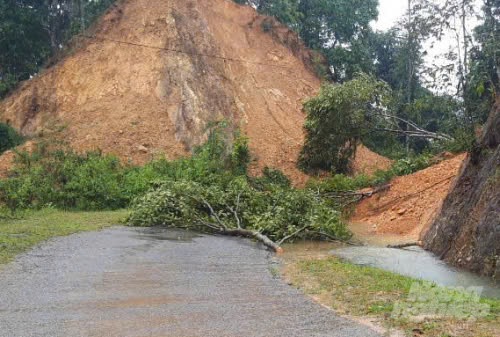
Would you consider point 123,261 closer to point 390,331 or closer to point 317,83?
point 390,331

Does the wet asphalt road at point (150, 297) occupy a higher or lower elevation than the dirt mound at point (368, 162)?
lower

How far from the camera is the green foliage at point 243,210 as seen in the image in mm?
12062

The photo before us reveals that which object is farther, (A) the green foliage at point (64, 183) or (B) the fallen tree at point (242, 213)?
(A) the green foliage at point (64, 183)

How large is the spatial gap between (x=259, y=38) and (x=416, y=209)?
20.1 m

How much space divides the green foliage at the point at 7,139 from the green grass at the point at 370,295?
18482 mm

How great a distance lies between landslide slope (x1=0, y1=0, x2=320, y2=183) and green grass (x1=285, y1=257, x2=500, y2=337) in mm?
16813

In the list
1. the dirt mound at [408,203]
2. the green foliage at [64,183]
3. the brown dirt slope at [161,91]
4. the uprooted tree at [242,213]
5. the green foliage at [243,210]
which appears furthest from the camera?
the brown dirt slope at [161,91]

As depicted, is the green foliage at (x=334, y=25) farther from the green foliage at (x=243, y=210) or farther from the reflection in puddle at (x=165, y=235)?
the reflection in puddle at (x=165, y=235)

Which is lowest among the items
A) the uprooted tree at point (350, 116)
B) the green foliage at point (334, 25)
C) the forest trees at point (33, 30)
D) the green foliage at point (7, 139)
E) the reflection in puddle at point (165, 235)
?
the reflection in puddle at point (165, 235)

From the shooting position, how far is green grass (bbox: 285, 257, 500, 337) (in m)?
4.55

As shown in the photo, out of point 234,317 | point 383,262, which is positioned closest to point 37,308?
point 234,317

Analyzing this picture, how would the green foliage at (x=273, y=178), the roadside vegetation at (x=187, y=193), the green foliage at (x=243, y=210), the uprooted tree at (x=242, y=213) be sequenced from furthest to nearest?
the green foliage at (x=273, y=178), the roadside vegetation at (x=187, y=193), the green foliage at (x=243, y=210), the uprooted tree at (x=242, y=213)

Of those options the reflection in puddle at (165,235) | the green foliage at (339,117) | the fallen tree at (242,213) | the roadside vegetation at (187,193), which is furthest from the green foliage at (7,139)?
the reflection in puddle at (165,235)

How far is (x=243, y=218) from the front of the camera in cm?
1319
